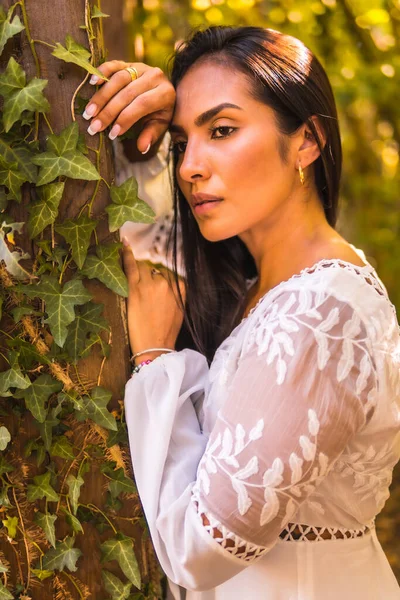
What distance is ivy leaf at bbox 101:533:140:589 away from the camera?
153cm

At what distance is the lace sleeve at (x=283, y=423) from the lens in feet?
4.42

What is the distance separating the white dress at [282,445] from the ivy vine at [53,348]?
4.5 inches

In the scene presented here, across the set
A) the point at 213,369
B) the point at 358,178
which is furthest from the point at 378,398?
the point at 358,178

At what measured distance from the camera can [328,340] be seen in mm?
1378

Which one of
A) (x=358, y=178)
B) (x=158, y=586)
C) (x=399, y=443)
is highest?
(x=399, y=443)

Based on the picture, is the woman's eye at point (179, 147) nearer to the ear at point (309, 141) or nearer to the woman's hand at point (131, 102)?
the woman's hand at point (131, 102)

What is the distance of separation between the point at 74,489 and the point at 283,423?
46 cm

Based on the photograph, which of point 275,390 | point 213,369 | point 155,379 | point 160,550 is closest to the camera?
point 275,390

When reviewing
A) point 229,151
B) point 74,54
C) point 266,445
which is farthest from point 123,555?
point 74,54

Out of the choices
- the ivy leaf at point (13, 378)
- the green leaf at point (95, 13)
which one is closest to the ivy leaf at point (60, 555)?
the ivy leaf at point (13, 378)

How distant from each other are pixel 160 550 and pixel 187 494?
0.45ft

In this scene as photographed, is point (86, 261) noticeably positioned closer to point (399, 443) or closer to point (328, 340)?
point (328, 340)

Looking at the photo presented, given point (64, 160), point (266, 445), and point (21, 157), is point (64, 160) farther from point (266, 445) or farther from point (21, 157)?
point (266, 445)

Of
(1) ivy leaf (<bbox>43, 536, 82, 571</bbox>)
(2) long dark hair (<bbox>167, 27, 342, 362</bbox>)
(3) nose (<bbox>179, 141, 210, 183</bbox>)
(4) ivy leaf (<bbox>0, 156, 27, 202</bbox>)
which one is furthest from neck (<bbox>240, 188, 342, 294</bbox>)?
(1) ivy leaf (<bbox>43, 536, 82, 571</bbox>)
